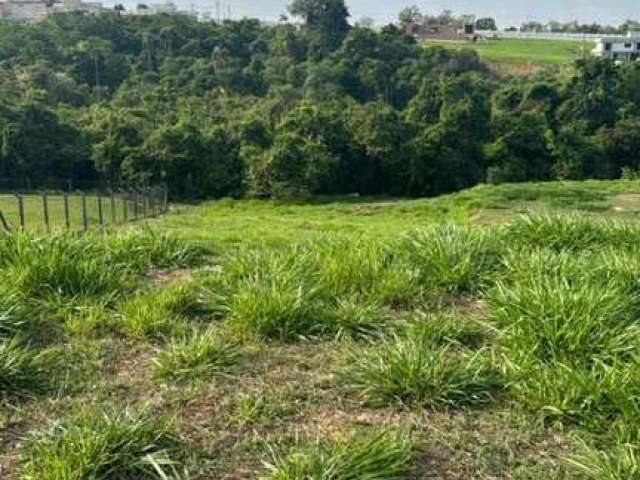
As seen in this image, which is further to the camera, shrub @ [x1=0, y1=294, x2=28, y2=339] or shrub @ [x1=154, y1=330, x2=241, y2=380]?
shrub @ [x1=0, y1=294, x2=28, y2=339]

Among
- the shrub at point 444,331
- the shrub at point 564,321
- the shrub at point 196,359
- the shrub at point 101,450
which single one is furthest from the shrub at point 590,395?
the shrub at point 101,450

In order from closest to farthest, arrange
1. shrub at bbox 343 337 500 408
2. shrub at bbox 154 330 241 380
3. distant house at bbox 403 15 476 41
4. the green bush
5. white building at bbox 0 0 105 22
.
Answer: shrub at bbox 343 337 500 408
shrub at bbox 154 330 241 380
the green bush
distant house at bbox 403 15 476 41
white building at bbox 0 0 105 22

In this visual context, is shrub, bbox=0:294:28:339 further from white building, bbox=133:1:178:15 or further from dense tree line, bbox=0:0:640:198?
white building, bbox=133:1:178:15

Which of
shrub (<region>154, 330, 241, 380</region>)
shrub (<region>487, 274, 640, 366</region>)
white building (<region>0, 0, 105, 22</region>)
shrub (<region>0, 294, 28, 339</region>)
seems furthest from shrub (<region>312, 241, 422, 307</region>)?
white building (<region>0, 0, 105, 22</region>)

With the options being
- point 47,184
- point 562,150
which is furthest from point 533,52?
point 47,184

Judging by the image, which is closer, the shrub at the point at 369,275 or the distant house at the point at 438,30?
the shrub at the point at 369,275

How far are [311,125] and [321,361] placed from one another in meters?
35.0

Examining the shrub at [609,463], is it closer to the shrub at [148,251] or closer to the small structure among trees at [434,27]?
the shrub at [148,251]

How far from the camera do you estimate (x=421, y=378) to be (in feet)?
10.00

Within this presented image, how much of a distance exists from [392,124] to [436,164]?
3.04 m

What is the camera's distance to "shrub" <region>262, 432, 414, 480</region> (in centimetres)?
242

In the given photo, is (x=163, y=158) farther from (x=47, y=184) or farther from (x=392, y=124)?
(x=392, y=124)

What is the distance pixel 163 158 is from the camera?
123ft

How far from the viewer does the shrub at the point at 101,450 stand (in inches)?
95.9
